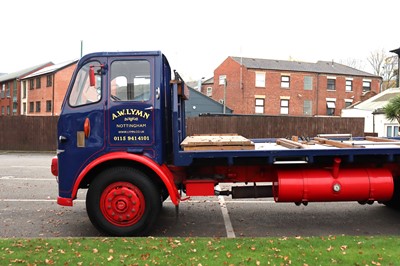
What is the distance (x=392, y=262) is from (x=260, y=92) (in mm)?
35878

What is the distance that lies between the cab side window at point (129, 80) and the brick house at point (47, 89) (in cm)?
3379

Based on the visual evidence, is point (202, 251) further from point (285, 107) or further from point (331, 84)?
point (331, 84)

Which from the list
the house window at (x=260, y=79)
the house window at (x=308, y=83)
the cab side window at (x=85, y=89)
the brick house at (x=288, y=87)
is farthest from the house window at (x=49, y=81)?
the cab side window at (x=85, y=89)

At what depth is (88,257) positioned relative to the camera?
15.1 feet

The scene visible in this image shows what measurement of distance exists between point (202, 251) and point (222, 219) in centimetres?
234

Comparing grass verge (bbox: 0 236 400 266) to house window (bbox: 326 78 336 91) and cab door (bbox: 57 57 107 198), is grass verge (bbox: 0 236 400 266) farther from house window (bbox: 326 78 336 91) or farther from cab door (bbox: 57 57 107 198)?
house window (bbox: 326 78 336 91)

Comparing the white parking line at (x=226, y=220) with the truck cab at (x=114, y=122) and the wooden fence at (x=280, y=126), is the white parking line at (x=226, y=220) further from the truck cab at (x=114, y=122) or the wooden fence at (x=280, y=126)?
the wooden fence at (x=280, y=126)

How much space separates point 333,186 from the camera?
591cm

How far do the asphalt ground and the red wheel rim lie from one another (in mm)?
657

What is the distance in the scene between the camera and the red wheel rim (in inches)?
223

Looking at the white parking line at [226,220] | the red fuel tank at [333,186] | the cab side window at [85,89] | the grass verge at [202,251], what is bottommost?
the white parking line at [226,220]

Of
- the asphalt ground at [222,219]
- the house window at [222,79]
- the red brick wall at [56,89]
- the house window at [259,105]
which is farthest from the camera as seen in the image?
the house window at [222,79]

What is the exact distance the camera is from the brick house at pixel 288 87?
3966cm

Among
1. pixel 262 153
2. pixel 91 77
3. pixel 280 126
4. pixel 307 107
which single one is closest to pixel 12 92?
pixel 307 107
